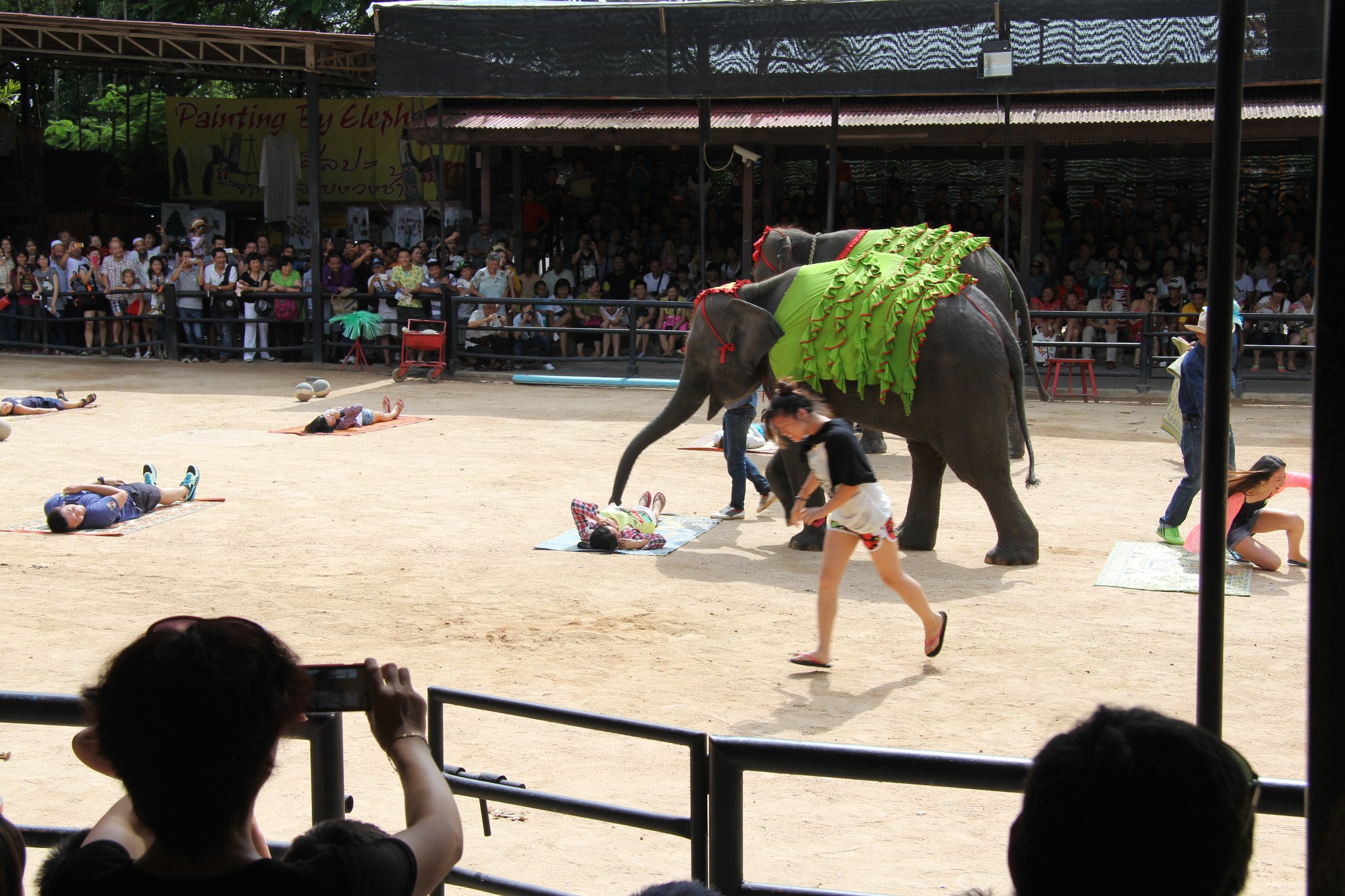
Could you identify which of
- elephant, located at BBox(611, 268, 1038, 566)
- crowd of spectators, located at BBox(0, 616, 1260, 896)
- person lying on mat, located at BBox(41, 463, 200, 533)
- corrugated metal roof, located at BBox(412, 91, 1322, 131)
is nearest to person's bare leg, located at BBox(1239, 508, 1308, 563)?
elephant, located at BBox(611, 268, 1038, 566)

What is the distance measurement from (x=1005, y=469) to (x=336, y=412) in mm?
7364

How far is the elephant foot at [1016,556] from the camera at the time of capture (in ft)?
26.5

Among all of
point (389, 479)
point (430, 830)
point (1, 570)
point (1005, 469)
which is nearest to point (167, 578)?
point (1, 570)

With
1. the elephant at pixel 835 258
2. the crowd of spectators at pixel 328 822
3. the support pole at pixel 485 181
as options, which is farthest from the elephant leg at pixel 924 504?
the support pole at pixel 485 181

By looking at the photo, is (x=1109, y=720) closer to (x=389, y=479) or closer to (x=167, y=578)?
(x=167, y=578)

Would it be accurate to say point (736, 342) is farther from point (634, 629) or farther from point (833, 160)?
point (833, 160)

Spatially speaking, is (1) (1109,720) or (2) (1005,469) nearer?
(1) (1109,720)

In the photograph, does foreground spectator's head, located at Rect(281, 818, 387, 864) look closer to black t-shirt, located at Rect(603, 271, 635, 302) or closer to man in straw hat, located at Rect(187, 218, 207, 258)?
black t-shirt, located at Rect(603, 271, 635, 302)

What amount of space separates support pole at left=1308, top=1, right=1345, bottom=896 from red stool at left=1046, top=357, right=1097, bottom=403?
14.5 m

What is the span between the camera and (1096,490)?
1046 centimetres

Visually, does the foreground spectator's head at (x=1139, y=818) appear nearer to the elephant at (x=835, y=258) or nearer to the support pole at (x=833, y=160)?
the elephant at (x=835, y=258)

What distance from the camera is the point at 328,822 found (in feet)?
6.77

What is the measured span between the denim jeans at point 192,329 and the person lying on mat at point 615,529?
1317 cm

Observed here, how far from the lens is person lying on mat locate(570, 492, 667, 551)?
8414 mm
